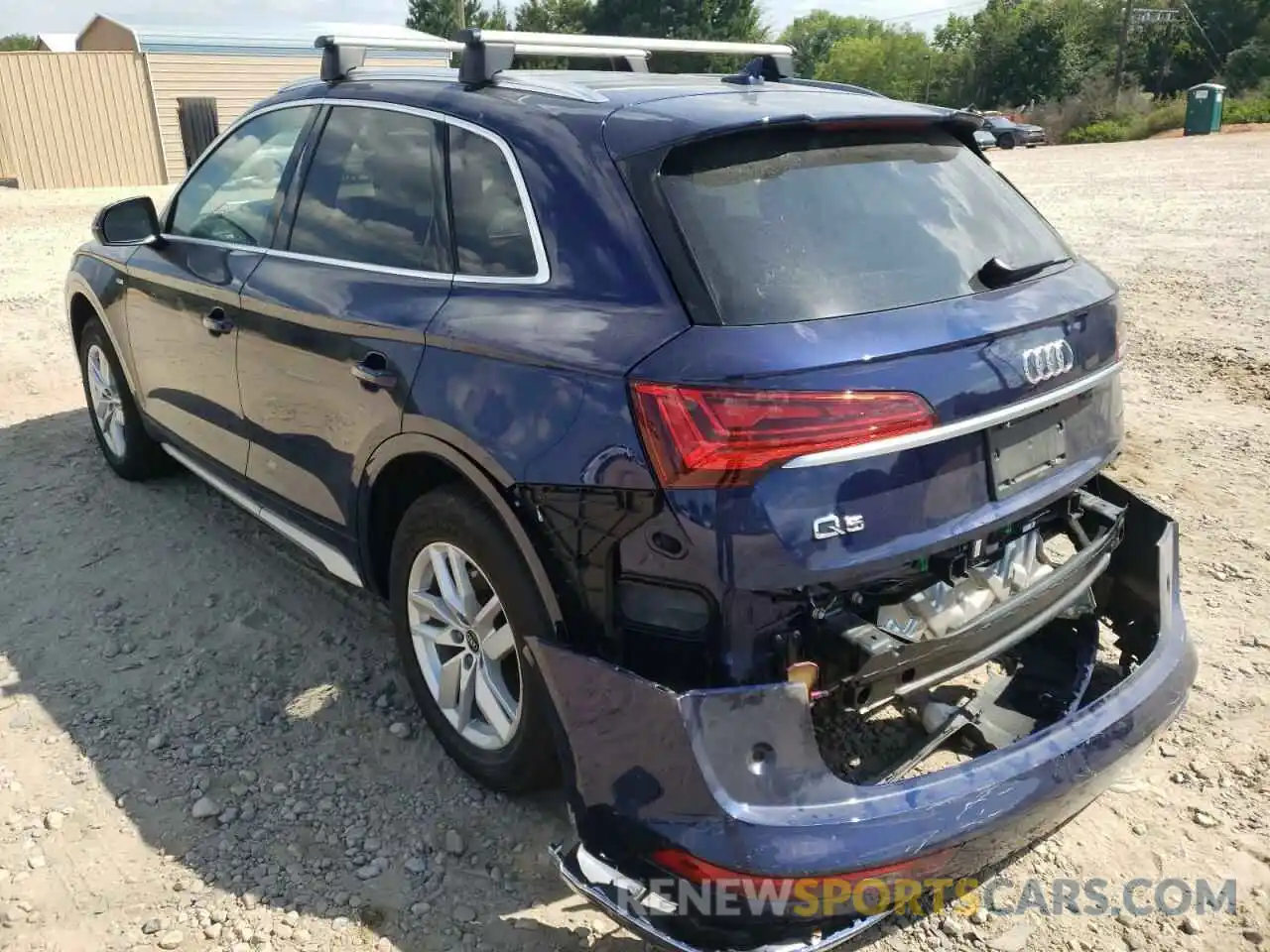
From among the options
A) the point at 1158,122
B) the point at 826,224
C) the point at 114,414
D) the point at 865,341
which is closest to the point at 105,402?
the point at 114,414

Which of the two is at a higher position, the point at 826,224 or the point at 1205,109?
the point at 826,224

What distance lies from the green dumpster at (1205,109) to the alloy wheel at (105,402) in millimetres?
35927

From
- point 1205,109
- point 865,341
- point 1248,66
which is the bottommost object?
point 1205,109

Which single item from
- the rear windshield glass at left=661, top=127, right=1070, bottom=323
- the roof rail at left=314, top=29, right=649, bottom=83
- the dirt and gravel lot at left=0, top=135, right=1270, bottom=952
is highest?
the roof rail at left=314, top=29, right=649, bottom=83

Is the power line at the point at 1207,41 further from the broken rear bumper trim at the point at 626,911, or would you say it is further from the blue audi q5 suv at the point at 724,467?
the broken rear bumper trim at the point at 626,911

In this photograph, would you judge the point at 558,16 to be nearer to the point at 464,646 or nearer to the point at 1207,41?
the point at 1207,41

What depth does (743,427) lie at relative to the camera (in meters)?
2.08

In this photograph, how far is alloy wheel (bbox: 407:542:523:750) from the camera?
2795 millimetres

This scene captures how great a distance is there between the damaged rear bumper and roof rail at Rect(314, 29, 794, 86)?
1.75 metres

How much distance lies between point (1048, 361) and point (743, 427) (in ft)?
2.88

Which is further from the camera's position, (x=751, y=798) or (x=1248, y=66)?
(x=1248, y=66)

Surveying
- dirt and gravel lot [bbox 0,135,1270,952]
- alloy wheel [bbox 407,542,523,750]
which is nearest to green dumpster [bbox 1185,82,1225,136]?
dirt and gravel lot [bbox 0,135,1270,952]

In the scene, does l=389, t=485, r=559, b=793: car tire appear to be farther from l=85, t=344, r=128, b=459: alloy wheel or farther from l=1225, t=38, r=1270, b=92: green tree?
l=1225, t=38, r=1270, b=92: green tree

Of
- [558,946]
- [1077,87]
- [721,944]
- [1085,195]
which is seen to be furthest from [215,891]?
[1077,87]
